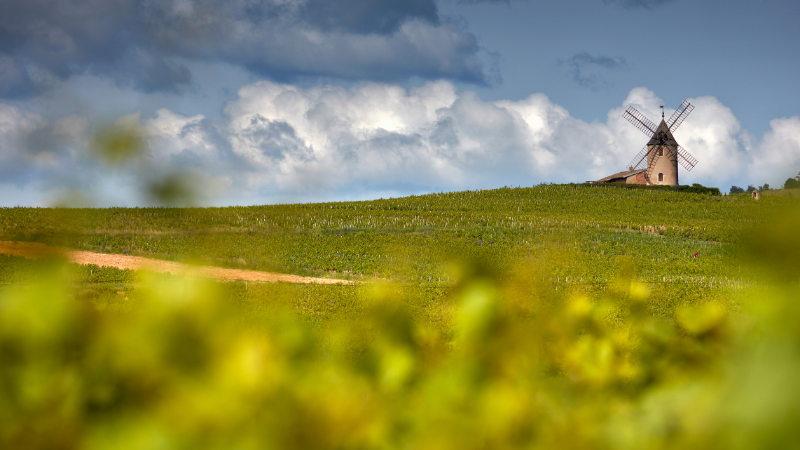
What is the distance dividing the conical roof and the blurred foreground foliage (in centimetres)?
5650

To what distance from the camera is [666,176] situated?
5381cm

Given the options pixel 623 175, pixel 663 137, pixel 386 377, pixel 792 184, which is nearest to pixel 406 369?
pixel 386 377

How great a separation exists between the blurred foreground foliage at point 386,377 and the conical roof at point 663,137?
185 feet

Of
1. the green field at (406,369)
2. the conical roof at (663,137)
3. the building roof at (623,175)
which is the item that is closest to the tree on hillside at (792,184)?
the green field at (406,369)

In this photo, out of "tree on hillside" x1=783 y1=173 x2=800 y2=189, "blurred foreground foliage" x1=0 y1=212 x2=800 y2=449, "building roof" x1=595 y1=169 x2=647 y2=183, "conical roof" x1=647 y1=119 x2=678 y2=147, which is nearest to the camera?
"blurred foreground foliage" x1=0 y1=212 x2=800 y2=449

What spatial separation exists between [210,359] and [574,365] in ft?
3.16

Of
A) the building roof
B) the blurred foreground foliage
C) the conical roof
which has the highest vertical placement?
the conical roof

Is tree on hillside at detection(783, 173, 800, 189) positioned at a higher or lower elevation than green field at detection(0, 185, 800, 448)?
higher

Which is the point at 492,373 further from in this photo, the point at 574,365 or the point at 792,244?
the point at 792,244

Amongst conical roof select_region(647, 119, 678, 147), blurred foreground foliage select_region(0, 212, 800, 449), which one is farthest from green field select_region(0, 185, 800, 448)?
conical roof select_region(647, 119, 678, 147)

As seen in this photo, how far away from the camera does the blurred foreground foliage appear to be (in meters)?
0.73

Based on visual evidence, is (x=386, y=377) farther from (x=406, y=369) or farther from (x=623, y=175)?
(x=623, y=175)

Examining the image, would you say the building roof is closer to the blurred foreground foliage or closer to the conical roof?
the conical roof

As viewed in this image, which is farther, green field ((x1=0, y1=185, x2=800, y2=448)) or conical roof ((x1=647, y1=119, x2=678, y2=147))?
conical roof ((x1=647, y1=119, x2=678, y2=147))
